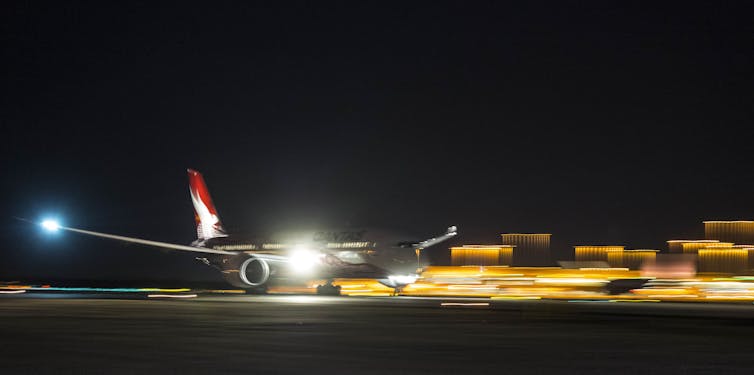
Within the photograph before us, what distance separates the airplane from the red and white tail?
8682 millimetres

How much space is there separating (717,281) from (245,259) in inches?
1181

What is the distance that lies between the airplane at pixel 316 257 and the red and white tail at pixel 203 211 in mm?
8682

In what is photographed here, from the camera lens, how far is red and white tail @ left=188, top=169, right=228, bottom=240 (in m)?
90.5

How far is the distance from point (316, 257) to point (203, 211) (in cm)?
2510

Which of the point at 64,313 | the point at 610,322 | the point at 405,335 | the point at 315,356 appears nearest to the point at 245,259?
the point at 64,313

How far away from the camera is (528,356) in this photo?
20406 millimetres

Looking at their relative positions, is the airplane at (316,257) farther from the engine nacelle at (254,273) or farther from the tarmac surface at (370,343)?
the tarmac surface at (370,343)

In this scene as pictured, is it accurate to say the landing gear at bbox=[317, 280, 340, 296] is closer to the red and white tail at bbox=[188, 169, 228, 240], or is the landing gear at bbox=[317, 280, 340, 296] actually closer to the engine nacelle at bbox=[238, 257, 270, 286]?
the engine nacelle at bbox=[238, 257, 270, 286]

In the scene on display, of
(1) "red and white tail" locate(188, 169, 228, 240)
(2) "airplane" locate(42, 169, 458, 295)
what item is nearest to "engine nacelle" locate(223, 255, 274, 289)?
(2) "airplane" locate(42, 169, 458, 295)

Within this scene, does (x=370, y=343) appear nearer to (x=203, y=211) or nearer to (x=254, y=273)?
(x=254, y=273)

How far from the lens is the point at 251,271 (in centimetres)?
7069

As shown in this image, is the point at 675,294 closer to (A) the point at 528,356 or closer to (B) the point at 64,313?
(B) the point at 64,313

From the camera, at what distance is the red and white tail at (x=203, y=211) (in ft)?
297

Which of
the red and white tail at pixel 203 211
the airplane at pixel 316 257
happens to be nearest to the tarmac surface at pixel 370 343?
the airplane at pixel 316 257
